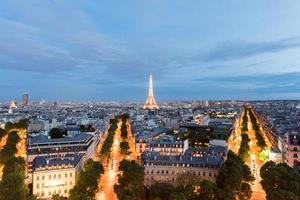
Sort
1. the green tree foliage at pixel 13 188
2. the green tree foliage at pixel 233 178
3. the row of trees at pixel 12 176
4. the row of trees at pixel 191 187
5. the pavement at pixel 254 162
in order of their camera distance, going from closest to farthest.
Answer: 1. the row of trees at pixel 191 187
2. the green tree foliage at pixel 13 188
3. the row of trees at pixel 12 176
4. the green tree foliage at pixel 233 178
5. the pavement at pixel 254 162

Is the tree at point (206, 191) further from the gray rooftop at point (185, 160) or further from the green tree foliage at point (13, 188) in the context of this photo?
the green tree foliage at point (13, 188)

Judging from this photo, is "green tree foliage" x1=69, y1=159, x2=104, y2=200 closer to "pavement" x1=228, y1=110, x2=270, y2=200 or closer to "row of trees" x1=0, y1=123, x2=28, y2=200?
"row of trees" x1=0, y1=123, x2=28, y2=200

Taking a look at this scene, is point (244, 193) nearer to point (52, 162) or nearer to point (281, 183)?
point (281, 183)

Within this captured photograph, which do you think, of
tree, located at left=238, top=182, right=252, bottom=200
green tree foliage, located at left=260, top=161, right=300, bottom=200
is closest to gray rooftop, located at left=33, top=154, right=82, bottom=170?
tree, located at left=238, top=182, right=252, bottom=200

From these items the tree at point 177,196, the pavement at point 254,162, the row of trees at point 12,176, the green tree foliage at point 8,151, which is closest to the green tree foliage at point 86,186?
the row of trees at point 12,176

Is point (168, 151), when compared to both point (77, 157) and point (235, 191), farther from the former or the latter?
point (235, 191)

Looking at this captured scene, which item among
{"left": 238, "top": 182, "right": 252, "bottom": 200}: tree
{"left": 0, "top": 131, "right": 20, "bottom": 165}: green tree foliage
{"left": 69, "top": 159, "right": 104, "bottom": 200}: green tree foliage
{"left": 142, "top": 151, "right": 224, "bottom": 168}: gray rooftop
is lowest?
{"left": 238, "top": 182, "right": 252, "bottom": 200}: tree
